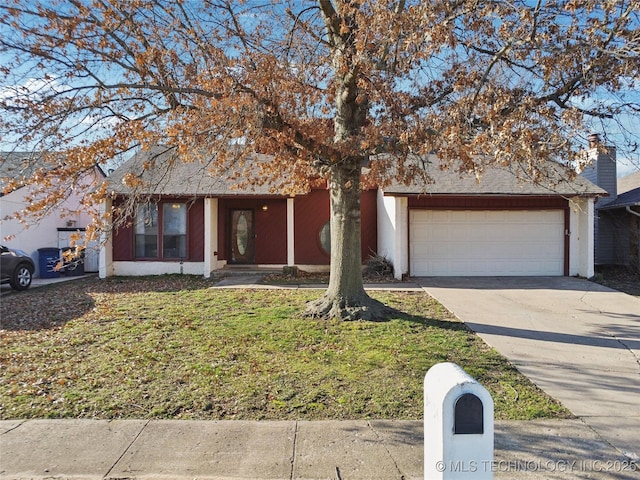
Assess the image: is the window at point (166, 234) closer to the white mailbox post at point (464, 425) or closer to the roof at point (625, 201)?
the white mailbox post at point (464, 425)

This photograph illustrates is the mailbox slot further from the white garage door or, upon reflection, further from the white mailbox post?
the white garage door

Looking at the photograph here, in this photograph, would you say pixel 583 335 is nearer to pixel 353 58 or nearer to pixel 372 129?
pixel 372 129

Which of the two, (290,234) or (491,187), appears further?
(290,234)

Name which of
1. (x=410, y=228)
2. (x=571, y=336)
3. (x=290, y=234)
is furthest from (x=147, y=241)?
(x=571, y=336)

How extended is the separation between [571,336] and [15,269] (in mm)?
13527

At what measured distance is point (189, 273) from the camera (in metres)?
14.0

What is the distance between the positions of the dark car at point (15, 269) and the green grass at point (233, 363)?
2814 millimetres

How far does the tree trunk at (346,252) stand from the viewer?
25.4 ft

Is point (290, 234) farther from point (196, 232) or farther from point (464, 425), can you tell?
point (464, 425)

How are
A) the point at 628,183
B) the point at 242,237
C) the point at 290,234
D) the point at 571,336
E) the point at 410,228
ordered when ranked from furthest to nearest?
the point at 628,183
the point at 242,237
the point at 290,234
the point at 410,228
the point at 571,336

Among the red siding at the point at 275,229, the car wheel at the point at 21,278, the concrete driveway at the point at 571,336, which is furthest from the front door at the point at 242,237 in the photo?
the concrete driveway at the point at 571,336

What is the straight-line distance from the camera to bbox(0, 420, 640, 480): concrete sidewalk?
320 centimetres

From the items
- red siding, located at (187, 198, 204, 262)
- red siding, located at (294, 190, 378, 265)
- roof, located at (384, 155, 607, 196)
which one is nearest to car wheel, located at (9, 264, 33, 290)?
red siding, located at (187, 198, 204, 262)

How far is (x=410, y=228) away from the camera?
43.3ft
